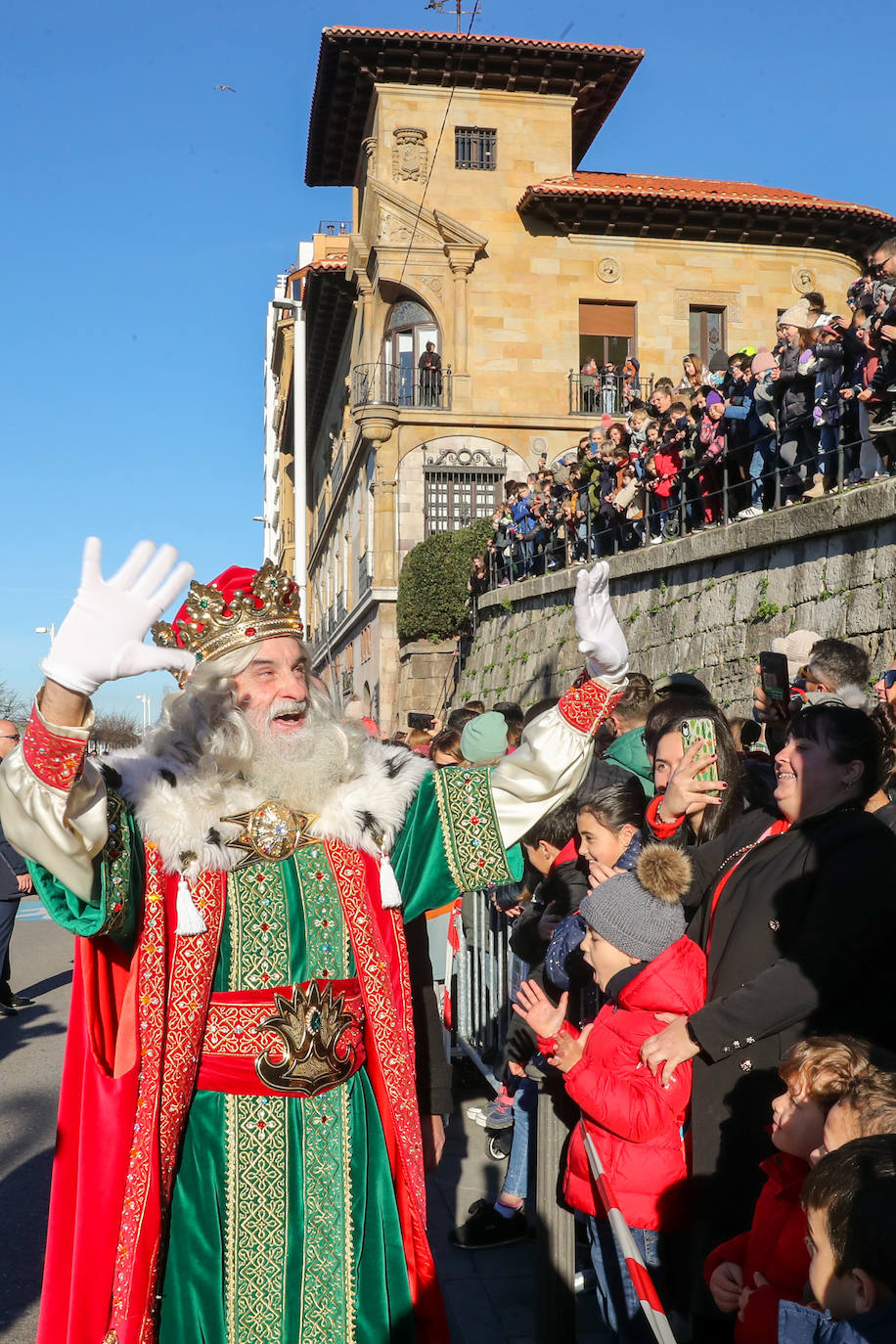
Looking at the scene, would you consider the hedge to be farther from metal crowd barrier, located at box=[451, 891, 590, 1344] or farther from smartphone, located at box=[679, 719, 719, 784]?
smartphone, located at box=[679, 719, 719, 784]

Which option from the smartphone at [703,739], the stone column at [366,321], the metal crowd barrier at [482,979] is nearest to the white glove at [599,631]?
the smartphone at [703,739]

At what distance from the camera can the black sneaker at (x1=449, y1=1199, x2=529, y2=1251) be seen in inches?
176

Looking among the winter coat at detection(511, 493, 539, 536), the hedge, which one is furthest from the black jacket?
the hedge

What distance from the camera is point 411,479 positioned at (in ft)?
87.2

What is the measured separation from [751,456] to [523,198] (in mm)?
17900

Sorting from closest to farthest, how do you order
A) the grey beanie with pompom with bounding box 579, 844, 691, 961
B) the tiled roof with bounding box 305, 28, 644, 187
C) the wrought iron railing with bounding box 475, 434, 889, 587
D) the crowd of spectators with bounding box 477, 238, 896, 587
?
the grey beanie with pompom with bounding box 579, 844, 691, 961 → the crowd of spectators with bounding box 477, 238, 896, 587 → the wrought iron railing with bounding box 475, 434, 889, 587 → the tiled roof with bounding box 305, 28, 644, 187

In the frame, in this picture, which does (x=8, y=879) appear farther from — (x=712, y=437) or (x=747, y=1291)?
(x=712, y=437)

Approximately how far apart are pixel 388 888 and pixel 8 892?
6274mm

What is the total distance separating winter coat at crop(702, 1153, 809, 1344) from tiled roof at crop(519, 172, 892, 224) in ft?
86.1

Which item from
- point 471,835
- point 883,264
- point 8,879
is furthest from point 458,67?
point 471,835

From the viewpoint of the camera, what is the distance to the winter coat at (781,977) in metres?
2.94

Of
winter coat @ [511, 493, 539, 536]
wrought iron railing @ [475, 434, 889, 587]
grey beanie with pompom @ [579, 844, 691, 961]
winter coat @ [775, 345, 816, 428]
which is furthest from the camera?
winter coat @ [511, 493, 539, 536]

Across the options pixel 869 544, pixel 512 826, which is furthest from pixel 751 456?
pixel 512 826

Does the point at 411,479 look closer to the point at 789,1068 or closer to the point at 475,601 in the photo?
the point at 475,601
